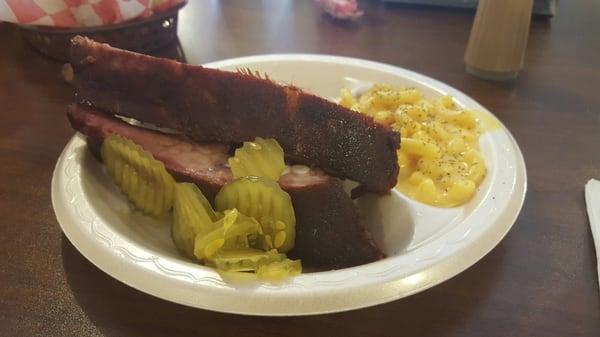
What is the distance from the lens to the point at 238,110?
1112 mm

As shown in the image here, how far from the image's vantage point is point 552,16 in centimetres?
234

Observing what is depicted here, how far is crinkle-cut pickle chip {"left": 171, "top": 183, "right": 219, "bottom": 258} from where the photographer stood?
0.96m

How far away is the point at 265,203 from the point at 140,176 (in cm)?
30

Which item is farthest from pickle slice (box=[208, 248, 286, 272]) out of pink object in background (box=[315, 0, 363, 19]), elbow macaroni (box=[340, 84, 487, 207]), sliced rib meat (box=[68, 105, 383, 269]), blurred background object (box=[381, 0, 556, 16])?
blurred background object (box=[381, 0, 556, 16])

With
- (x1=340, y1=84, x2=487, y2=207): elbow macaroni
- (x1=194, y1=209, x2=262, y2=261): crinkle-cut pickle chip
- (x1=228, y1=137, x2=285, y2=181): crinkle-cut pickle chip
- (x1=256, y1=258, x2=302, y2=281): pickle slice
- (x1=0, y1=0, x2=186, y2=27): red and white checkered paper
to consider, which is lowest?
(x1=340, y1=84, x2=487, y2=207): elbow macaroni

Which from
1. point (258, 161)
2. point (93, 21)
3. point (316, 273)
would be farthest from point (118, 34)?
point (316, 273)

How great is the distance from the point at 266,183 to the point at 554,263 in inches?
22.8

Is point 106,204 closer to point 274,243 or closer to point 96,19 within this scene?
point 274,243

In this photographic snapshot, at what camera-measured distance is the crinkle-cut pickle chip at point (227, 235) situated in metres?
0.91

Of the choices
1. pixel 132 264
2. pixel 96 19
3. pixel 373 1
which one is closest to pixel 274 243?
pixel 132 264

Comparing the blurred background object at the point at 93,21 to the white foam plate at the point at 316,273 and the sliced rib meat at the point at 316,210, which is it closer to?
the white foam plate at the point at 316,273

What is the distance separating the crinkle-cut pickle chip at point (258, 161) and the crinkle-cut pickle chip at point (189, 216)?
8cm

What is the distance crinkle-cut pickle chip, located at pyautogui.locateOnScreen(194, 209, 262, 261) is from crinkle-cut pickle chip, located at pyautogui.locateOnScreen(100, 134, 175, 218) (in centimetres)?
19

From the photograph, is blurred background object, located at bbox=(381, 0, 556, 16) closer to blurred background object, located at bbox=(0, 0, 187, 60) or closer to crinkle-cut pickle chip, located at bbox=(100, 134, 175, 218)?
blurred background object, located at bbox=(0, 0, 187, 60)
